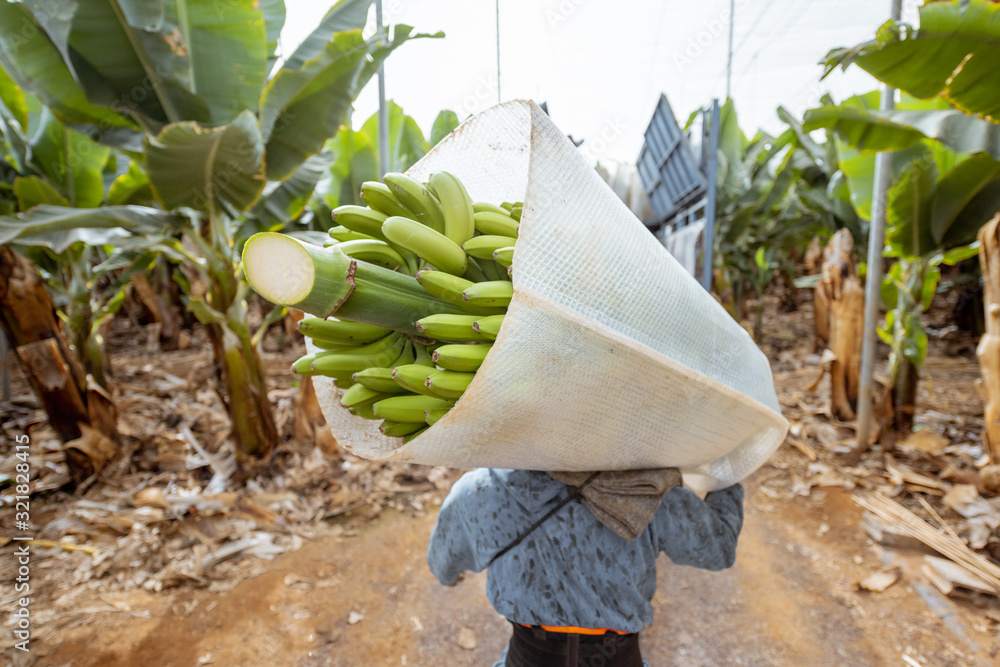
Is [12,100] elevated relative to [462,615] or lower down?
elevated

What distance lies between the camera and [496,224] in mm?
878

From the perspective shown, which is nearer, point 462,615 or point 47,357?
point 462,615

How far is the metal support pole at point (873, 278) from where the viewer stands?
317 centimetres

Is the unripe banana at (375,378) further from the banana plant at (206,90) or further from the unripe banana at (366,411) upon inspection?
the banana plant at (206,90)

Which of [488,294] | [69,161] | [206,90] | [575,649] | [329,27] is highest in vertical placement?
[329,27]

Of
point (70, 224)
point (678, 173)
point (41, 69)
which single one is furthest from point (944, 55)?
point (41, 69)

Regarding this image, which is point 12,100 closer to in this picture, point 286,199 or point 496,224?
point 286,199

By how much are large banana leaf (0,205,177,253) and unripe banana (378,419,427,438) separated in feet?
8.13

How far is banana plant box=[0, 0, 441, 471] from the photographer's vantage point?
93.6 inches

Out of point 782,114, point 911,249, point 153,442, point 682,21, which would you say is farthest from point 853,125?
point 682,21

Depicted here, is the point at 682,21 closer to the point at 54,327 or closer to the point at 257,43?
the point at 257,43

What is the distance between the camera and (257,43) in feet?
8.75

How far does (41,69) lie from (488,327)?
3256 mm

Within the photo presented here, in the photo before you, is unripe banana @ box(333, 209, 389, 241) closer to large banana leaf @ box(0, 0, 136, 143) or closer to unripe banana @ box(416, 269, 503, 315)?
unripe banana @ box(416, 269, 503, 315)
